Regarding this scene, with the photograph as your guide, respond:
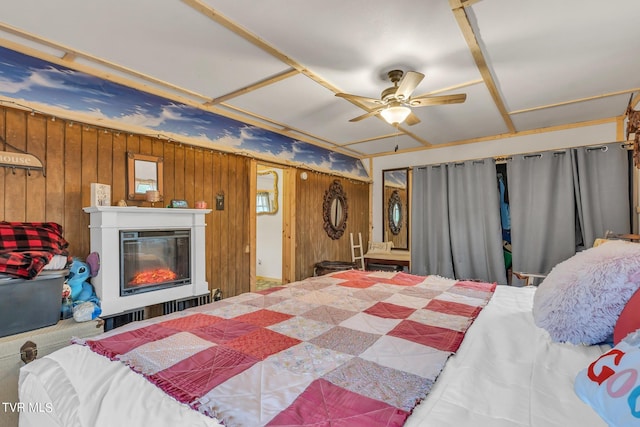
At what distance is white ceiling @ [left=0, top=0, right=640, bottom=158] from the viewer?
1.76 meters

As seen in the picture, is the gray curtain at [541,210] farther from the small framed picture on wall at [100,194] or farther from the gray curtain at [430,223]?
the small framed picture on wall at [100,194]

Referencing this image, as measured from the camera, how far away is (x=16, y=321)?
72.7 inches

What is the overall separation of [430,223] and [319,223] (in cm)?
170

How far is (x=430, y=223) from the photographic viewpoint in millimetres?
4723

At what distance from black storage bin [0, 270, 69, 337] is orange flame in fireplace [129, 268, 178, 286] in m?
0.56

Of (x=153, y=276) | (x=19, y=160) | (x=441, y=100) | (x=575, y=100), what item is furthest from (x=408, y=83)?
(x=19, y=160)

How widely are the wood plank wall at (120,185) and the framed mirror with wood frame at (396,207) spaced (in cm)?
138

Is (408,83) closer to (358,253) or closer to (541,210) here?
(541,210)

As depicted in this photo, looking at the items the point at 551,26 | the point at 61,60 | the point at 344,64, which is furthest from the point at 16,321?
the point at 551,26

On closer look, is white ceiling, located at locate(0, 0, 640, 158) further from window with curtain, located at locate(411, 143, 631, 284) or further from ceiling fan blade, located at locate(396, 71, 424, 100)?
window with curtain, located at locate(411, 143, 631, 284)

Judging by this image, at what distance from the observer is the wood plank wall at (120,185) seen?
2.13 m

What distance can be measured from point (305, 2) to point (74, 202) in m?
2.19

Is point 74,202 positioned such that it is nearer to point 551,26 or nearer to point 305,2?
point 305,2

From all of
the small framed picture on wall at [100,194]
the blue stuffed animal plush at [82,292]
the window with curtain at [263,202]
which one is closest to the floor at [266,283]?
the window with curtain at [263,202]
